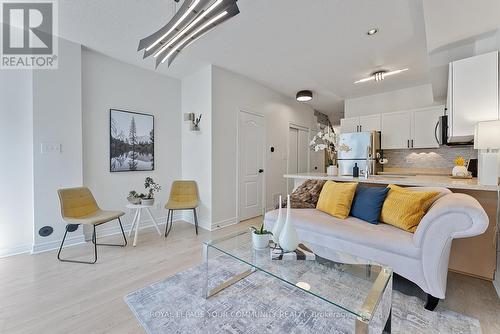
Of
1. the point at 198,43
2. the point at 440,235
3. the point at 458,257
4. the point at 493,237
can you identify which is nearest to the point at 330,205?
the point at 440,235

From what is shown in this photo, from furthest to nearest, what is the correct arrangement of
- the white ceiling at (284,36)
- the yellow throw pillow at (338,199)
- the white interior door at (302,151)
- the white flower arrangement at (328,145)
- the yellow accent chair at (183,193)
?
the white interior door at (302,151)
the yellow accent chair at (183,193)
the white flower arrangement at (328,145)
the yellow throw pillow at (338,199)
the white ceiling at (284,36)

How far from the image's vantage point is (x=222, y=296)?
1817 mm

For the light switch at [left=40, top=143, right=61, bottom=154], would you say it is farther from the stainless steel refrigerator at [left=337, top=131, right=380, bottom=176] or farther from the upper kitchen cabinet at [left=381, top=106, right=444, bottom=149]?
the upper kitchen cabinet at [left=381, top=106, right=444, bottom=149]

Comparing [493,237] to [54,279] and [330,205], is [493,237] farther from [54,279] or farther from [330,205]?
[54,279]

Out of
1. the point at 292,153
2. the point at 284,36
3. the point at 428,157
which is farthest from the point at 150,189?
the point at 428,157

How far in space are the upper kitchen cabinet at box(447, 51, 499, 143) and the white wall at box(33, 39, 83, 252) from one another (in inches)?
180

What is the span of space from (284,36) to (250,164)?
2.23m

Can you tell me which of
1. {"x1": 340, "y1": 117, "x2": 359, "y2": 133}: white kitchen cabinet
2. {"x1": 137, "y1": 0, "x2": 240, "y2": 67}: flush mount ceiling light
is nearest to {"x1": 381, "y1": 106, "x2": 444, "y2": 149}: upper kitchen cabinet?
{"x1": 340, "y1": 117, "x2": 359, "y2": 133}: white kitchen cabinet

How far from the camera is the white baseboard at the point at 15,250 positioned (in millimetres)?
2587

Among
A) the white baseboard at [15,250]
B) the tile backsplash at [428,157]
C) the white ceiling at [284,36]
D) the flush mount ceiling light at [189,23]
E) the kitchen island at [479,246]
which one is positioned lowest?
the white baseboard at [15,250]

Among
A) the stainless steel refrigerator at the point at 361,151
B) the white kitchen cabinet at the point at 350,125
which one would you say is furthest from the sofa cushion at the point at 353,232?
the white kitchen cabinet at the point at 350,125

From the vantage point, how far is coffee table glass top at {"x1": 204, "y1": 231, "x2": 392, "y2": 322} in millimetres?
1158

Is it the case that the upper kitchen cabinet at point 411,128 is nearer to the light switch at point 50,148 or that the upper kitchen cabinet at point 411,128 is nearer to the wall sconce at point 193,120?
the wall sconce at point 193,120

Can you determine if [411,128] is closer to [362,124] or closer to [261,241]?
[362,124]
